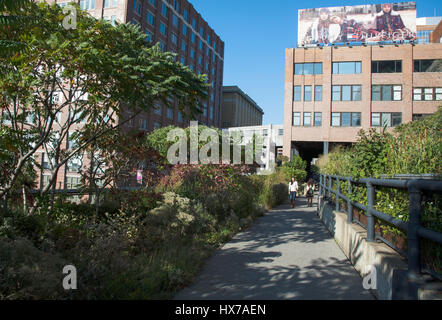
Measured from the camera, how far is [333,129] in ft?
129

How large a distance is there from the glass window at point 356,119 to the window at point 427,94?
6375mm

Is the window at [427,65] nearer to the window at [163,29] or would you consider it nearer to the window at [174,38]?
the window at [163,29]

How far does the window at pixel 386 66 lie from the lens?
126ft

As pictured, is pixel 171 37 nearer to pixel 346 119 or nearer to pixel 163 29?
pixel 163 29

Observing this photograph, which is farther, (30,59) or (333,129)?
(333,129)

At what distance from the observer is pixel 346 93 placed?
3922 centimetres

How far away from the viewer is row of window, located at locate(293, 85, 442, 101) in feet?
124

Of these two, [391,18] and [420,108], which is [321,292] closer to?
[420,108]

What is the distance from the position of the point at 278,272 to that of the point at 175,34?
54.1 metres

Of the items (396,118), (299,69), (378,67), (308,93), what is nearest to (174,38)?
(299,69)

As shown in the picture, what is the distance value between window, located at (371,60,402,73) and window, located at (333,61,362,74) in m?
1.64

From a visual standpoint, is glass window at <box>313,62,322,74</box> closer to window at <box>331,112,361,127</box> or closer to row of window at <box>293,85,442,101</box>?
row of window at <box>293,85,442,101</box>

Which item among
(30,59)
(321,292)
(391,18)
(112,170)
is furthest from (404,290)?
(391,18)
